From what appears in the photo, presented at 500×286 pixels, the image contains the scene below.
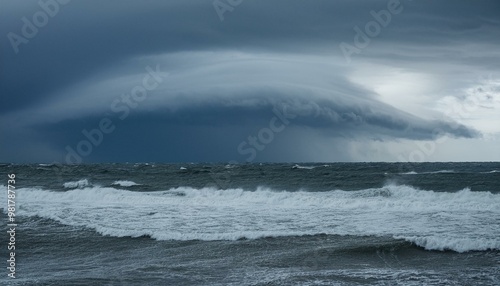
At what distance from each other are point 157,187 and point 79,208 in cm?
1345

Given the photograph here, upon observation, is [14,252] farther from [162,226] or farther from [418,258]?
[418,258]

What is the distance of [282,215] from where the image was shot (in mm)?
21594

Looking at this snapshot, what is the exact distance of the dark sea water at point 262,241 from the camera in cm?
1197

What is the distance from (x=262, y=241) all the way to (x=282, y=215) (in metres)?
5.59

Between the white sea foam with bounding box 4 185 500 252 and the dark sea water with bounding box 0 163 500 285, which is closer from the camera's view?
the dark sea water with bounding box 0 163 500 285

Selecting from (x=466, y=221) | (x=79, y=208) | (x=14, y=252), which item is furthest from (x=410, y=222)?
(x=79, y=208)

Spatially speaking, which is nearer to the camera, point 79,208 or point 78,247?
point 78,247

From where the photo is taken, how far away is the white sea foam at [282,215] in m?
17.0

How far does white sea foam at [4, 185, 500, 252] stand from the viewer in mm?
16969

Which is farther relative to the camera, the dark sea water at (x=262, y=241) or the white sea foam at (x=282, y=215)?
the white sea foam at (x=282, y=215)

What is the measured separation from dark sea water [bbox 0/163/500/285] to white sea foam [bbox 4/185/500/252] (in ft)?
0.14

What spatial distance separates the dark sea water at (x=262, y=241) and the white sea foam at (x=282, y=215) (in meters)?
0.04

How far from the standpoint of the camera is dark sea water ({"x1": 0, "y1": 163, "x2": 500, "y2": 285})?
11969 mm

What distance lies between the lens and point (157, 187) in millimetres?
38656
